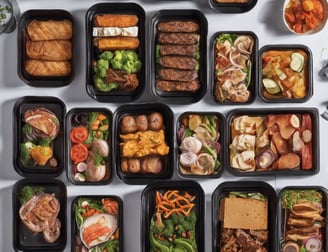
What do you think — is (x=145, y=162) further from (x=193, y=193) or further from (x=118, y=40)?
(x=118, y=40)

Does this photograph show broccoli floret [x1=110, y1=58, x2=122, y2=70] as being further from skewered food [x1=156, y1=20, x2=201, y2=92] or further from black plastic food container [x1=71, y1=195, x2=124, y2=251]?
black plastic food container [x1=71, y1=195, x2=124, y2=251]

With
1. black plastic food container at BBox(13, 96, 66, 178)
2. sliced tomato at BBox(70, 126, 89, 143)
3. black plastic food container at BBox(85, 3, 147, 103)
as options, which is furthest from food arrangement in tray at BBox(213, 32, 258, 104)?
black plastic food container at BBox(13, 96, 66, 178)

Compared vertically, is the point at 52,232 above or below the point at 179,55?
below

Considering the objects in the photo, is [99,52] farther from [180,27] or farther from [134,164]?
[134,164]

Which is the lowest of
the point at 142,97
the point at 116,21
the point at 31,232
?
the point at 31,232

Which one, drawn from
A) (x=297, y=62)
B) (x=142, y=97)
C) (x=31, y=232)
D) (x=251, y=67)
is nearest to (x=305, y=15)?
(x=297, y=62)

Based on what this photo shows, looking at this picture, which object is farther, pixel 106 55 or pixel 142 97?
pixel 142 97
